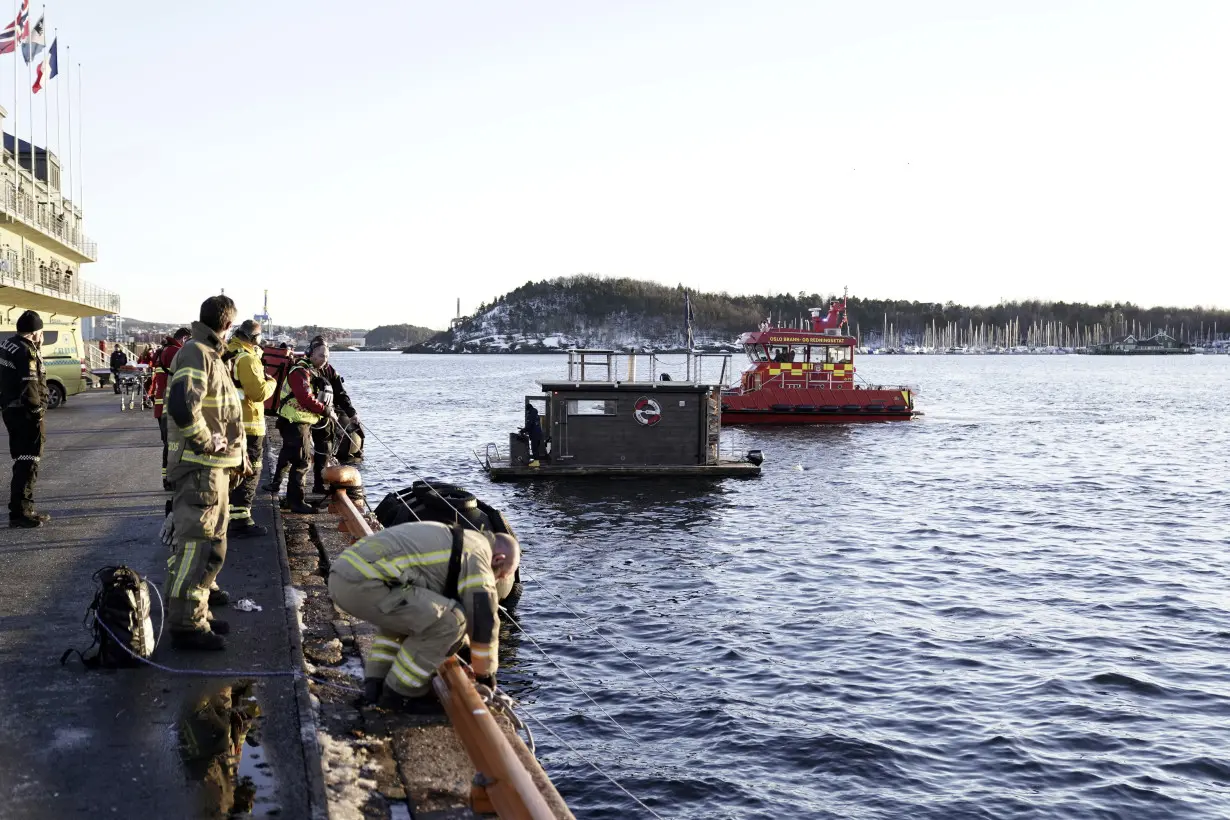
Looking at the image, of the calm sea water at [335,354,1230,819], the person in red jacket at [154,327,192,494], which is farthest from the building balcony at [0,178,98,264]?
the person in red jacket at [154,327,192,494]

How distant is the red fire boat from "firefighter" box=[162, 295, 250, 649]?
37.3 metres

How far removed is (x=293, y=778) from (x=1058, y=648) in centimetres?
1043

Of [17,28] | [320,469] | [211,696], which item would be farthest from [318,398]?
[17,28]

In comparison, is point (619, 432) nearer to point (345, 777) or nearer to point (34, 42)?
point (345, 777)

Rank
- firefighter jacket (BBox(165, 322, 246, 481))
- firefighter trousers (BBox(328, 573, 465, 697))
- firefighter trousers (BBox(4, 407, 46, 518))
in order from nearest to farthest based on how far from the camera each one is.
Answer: firefighter trousers (BBox(328, 573, 465, 697)) < firefighter jacket (BBox(165, 322, 246, 481)) < firefighter trousers (BBox(4, 407, 46, 518))

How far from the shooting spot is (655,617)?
1394cm

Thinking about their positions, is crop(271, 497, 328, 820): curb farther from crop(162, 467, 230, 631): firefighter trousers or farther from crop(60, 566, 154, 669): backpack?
crop(60, 566, 154, 669): backpack

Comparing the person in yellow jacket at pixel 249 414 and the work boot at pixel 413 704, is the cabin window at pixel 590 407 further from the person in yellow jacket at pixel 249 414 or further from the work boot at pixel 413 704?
the work boot at pixel 413 704

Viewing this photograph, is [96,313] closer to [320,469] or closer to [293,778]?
[320,469]

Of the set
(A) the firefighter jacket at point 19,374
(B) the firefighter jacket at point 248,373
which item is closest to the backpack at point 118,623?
(B) the firefighter jacket at point 248,373

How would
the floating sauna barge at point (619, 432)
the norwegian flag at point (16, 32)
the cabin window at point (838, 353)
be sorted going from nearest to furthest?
the floating sauna barge at point (619, 432) → the norwegian flag at point (16, 32) → the cabin window at point (838, 353)

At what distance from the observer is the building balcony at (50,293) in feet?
124

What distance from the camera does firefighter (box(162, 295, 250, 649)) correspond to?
6.75 m

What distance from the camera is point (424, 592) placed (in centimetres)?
620
